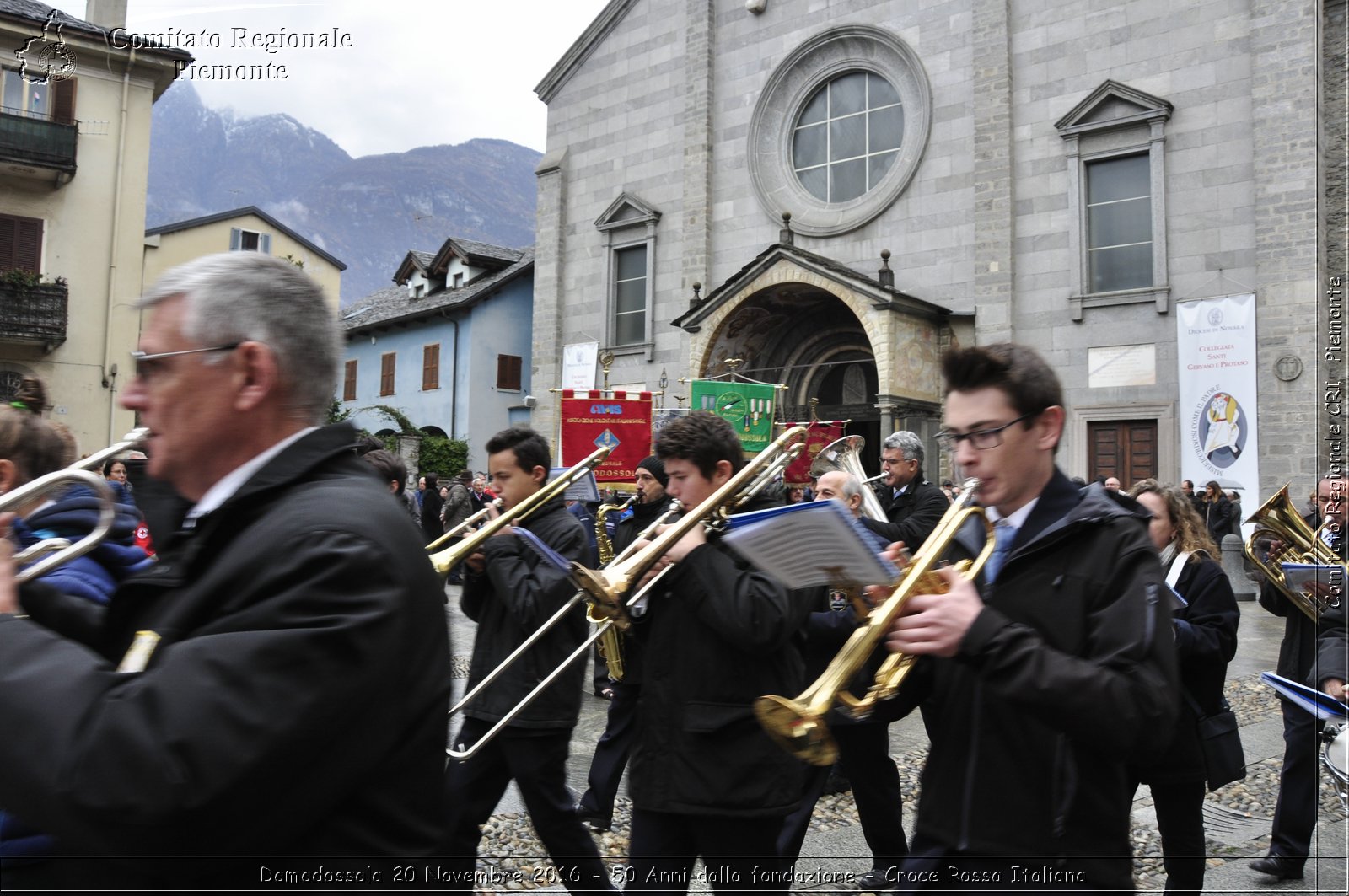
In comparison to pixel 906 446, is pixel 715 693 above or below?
below

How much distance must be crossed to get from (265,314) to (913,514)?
18.1 ft

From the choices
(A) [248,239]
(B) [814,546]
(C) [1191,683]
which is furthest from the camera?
(A) [248,239]

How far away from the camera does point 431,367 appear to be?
32.8 meters

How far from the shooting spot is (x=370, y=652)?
1.43m

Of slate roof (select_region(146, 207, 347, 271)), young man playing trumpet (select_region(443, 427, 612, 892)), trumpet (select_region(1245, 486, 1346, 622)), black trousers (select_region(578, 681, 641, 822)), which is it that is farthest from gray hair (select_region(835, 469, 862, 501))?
slate roof (select_region(146, 207, 347, 271))

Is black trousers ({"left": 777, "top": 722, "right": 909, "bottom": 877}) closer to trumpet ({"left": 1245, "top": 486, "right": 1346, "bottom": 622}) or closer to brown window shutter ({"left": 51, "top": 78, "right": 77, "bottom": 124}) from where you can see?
trumpet ({"left": 1245, "top": 486, "right": 1346, "bottom": 622})

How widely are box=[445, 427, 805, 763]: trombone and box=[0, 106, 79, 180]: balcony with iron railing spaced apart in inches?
865

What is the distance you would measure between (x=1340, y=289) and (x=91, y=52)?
25363mm

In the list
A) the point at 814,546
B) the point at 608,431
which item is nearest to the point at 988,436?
the point at 814,546

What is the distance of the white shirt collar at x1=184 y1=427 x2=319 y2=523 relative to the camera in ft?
Result: 5.40

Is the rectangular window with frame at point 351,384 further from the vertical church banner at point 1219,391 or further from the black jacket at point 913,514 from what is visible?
the black jacket at point 913,514

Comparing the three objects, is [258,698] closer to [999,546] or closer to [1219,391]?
[999,546]

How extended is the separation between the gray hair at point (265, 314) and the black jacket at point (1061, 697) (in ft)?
4.65

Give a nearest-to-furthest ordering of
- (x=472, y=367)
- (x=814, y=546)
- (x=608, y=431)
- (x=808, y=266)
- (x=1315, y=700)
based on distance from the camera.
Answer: (x=814, y=546) → (x=1315, y=700) → (x=608, y=431) → (x=808, y=266) → (x=472, y=367)
